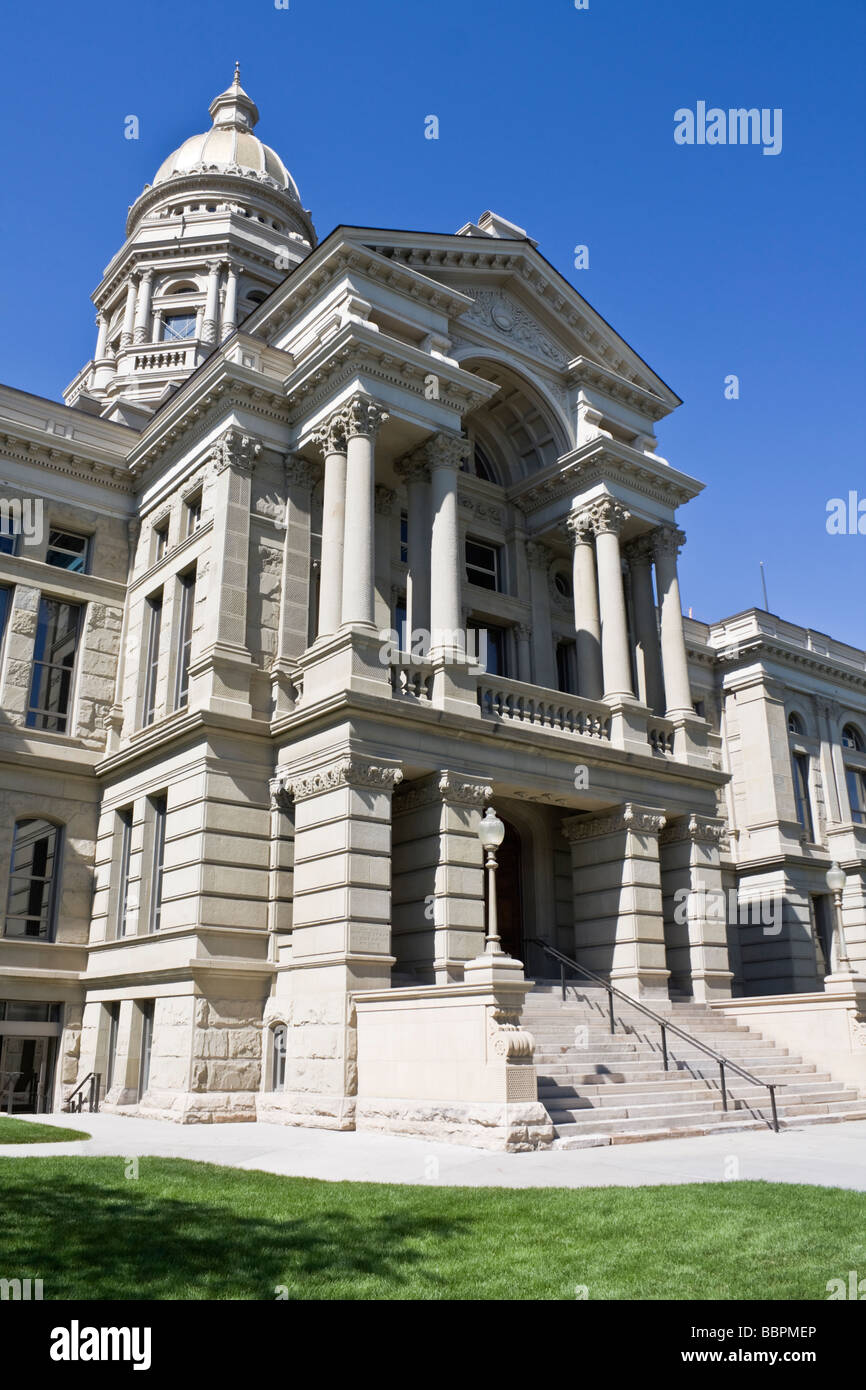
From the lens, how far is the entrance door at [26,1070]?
2478 cm

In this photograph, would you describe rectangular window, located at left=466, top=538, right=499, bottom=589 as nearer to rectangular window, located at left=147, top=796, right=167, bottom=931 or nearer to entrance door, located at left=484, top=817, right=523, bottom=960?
entrance door, located at left=484, top=817, right=523, bottom=960

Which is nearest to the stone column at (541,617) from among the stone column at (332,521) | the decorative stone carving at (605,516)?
the decorative stone carving at (605,516)

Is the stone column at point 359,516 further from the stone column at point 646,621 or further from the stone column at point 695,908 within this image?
the stone column at point 695,908

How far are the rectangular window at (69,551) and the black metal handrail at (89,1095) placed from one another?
12587mm

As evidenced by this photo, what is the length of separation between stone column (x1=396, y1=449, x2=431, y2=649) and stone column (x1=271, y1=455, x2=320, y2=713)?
237cm

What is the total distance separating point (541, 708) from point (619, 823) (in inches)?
134

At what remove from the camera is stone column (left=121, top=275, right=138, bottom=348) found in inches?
1961

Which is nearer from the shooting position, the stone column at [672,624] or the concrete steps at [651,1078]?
the concrete steps at [651,1078]

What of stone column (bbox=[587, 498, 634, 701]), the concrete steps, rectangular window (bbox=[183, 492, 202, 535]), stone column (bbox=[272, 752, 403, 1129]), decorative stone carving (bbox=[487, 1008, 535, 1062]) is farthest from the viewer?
stone column (bbox=[587, 498, 634, 701])

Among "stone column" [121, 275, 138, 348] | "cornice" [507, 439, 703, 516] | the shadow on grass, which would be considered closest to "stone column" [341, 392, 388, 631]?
"cornice" [507, 439, 703, 516]

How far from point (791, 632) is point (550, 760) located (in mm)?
22635

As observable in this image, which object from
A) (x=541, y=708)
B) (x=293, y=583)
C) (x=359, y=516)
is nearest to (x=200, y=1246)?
(x=359, y=516)
